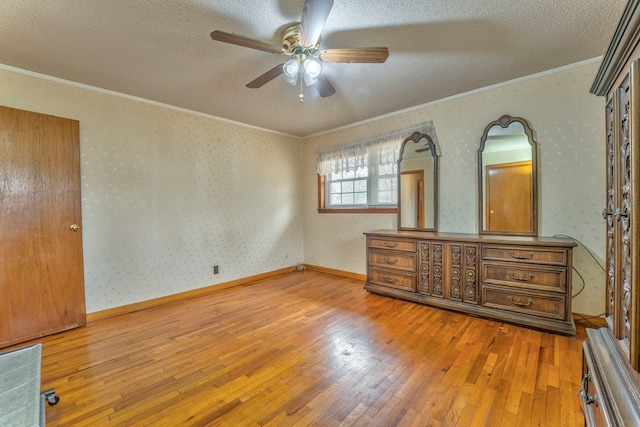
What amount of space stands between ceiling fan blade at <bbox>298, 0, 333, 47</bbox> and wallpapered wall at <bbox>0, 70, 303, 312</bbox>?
7.76ft

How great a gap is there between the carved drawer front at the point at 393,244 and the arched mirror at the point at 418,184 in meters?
0.42

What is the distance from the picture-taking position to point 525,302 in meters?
2.43

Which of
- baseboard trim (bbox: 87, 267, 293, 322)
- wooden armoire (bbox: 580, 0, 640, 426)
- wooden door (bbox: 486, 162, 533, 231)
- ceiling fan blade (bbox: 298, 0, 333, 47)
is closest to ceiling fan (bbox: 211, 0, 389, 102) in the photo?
ceiling fan blade (bbox: 298, 0, 333, 47)

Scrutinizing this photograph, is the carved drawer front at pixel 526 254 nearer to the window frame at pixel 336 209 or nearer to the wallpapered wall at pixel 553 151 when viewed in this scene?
the wallpapered wall at pixel 553 151

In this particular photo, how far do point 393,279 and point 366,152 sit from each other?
72.4 inches

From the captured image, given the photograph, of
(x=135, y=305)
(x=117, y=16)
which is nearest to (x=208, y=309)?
(x=135, y=305)

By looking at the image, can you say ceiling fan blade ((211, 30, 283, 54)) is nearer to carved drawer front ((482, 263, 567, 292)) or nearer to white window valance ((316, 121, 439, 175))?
white window valance ((316, 121, 439, 175))

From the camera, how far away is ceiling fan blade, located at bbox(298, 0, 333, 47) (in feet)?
4.65

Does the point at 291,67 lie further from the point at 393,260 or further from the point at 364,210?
the point at 364,210

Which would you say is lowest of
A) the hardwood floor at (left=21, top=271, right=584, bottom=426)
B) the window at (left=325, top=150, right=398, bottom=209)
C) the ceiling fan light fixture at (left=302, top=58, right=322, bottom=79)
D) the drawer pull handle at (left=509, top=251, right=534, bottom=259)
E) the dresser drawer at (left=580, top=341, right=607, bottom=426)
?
the hardwood floor at (left=21, top=271, right=584, bottom=426)

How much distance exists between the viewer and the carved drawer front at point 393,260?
3158mm

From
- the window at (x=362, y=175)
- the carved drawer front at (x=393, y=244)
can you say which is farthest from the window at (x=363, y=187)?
the carved drawer front at (x=393, y=244)

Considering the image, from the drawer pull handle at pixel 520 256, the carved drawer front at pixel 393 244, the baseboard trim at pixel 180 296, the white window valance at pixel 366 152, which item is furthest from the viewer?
the white window valance at pixel 366 152

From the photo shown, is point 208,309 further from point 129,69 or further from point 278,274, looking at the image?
point 129,69
